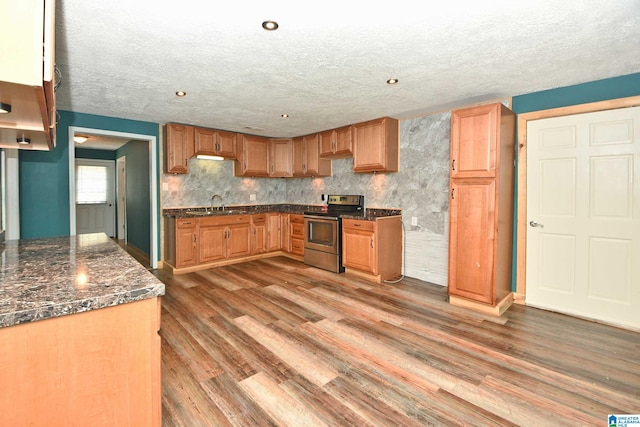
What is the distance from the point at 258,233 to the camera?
18.3ft

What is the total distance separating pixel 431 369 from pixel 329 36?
→ 2439mm

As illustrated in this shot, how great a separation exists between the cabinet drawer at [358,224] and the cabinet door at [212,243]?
2008mm

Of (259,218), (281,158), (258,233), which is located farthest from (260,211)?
(281,158)

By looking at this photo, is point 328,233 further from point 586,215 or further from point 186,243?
point 586,215

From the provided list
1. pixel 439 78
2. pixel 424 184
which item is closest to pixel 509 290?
pixel 424 184

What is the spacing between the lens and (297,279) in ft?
14.5

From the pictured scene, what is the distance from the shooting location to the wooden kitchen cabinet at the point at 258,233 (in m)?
5.51

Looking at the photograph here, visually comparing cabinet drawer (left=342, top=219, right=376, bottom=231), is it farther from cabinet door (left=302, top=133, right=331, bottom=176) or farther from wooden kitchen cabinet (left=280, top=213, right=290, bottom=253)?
wooden kitchen cabinet (left=280, top=213, right=290, bottom=253)

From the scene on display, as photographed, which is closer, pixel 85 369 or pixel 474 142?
pixel 85 369

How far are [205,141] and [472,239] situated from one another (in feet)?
13.6

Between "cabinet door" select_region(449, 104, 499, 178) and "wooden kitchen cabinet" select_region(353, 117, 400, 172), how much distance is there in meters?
1.19

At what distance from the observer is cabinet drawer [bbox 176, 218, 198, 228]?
4643mm

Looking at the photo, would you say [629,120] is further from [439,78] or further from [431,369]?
[431,369]

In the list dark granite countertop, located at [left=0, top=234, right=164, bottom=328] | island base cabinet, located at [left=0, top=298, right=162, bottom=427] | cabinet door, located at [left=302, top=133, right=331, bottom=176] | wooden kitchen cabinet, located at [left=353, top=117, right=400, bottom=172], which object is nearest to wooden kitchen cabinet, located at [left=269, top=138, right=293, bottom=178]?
cabinet door, located at [left=302, top=133, right=331, bottom=176]
